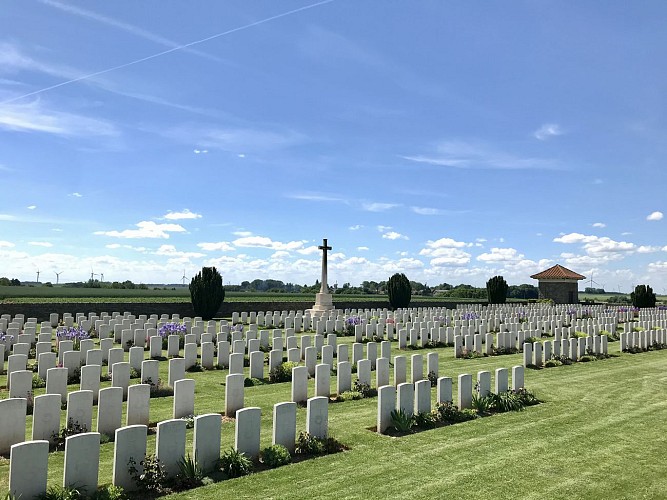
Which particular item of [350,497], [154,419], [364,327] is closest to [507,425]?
[350,497]

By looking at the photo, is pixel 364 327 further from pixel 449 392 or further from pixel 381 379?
pixel 449 392

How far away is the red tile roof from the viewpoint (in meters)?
51.0

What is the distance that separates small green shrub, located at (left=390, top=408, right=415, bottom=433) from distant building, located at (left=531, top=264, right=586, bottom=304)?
158 ft

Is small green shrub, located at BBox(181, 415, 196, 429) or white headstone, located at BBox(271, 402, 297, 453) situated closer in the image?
white headstone, located at BBox(271, 402, 297, 453)

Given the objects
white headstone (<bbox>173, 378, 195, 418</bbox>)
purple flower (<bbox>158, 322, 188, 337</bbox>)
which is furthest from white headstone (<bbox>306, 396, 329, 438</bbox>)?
purple flower (<bbox>158, 322, 188, 337</bbox>)

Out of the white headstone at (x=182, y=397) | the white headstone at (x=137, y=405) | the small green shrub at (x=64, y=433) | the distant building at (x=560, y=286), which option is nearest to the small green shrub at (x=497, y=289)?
the distant building at (x=560, y=286)

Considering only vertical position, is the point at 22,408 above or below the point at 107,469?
above

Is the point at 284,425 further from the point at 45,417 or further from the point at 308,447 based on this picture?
the point at 45,417

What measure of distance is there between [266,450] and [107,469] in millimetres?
1821

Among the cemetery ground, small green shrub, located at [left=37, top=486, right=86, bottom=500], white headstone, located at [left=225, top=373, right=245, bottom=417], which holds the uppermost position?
white headstone, located at [left=225, top=373, right=245, bottom=417]

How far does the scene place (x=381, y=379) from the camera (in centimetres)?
1048

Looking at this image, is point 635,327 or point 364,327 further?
point 635,327

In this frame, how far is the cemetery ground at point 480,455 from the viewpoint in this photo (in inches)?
219

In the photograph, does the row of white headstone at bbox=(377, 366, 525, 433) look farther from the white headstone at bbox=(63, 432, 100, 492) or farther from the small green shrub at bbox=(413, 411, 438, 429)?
the white headstone at bbox=(63, 432, 100, 492)
